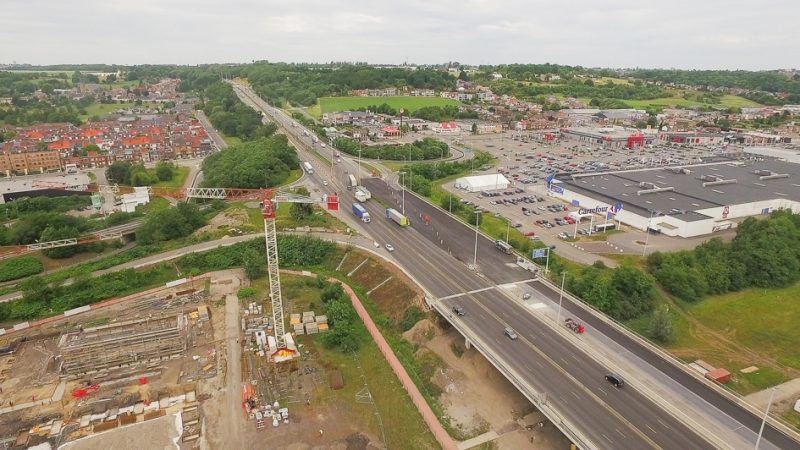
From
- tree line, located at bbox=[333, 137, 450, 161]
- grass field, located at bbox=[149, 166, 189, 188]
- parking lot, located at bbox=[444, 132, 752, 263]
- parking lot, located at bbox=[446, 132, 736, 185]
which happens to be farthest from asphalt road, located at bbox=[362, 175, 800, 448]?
grass field, located at bbox=[149, 166, 189, 188]

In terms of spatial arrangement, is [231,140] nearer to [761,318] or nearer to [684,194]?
[684,194]

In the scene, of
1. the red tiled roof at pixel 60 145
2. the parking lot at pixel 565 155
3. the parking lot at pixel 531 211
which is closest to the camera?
the parking lot at pixel 531 211

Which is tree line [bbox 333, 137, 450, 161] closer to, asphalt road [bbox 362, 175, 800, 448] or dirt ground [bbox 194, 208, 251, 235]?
asphalt road [bbox 362, 175, 800, 448]

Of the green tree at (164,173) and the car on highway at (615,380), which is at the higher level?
the green tree at (164,173)

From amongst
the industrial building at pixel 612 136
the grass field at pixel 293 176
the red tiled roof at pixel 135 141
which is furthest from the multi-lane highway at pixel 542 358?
the industrial building at pixel 612 136

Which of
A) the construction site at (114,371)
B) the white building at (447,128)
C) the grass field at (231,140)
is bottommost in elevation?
the construction site at (114,371)

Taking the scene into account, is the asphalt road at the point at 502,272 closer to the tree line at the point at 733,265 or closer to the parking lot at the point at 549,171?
the parking lot at the point at 549,171
